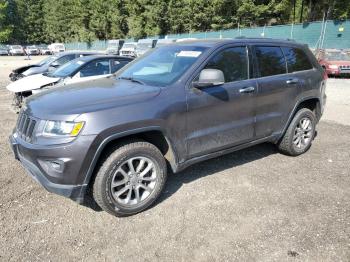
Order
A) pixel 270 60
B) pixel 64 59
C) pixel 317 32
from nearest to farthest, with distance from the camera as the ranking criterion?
pixel 270 60, pixel 64 59, pixel 317 32

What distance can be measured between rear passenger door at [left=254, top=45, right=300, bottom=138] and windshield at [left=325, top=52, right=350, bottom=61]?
14450 millimetres

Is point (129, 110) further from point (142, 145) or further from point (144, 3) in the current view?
point (144, 3)

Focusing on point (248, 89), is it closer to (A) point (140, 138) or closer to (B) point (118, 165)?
(A) point (140, 138)

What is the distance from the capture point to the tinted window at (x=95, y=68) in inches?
331

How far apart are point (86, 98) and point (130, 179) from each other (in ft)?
3.22

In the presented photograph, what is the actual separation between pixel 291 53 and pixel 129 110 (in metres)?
3.06

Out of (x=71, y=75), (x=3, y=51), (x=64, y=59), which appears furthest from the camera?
(x=3, y=51)

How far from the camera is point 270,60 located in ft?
16.0

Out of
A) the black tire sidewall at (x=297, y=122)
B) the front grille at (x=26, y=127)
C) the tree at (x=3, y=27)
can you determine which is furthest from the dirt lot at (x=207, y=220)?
the tree at (x=3, y=27)

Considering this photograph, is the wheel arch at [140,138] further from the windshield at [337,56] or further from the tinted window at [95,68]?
the windshield at [337,56]

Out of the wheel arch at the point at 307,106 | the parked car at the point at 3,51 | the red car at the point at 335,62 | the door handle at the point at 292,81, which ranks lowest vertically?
the parked car at the point at 3,51

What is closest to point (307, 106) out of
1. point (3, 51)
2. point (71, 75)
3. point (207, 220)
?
point (207, 220)

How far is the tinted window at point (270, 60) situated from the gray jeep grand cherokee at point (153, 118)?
0.02 meters

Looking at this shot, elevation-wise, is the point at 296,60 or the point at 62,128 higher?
the point at 296,60
